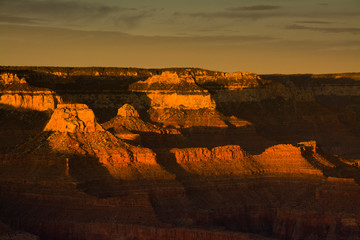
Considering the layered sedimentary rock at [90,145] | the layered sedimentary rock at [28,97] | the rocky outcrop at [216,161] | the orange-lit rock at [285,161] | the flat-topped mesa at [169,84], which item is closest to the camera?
the layered sedimentary rock at [90,145]

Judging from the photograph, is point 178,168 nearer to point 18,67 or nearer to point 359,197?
point 359,197

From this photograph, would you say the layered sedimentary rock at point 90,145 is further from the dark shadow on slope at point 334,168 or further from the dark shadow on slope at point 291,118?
the dark shadow on slope at point 291,118

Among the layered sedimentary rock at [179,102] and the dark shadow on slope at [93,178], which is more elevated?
the layered sedimentary rock at [179,102]

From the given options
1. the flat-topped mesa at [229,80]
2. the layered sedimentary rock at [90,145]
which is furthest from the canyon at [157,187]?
the flat-topped mesa at [229,80]

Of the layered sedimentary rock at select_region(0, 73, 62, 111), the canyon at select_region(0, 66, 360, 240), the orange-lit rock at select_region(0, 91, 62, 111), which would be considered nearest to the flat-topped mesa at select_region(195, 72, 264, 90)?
the layered sedimentary rock at select_region(0, 73, 62, 111)

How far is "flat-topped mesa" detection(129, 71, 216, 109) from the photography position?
12800cm

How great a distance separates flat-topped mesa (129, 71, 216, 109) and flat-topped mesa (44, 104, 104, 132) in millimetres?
49801

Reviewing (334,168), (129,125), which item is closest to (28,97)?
(129,125)

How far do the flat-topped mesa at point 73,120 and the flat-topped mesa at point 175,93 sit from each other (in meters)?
49.8

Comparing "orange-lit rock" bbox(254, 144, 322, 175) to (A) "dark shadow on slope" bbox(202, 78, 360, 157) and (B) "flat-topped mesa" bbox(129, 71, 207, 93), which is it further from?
(A) "dark shadow on slope" bbox(202, 78, 360, 157)

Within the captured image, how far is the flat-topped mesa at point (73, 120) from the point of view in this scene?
7700 centimetres

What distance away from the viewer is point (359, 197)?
77500mm

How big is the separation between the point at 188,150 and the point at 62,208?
13006 millimetres

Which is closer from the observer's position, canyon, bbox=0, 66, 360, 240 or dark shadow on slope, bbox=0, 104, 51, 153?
canyon, bbox=0, 66, 360, 240
